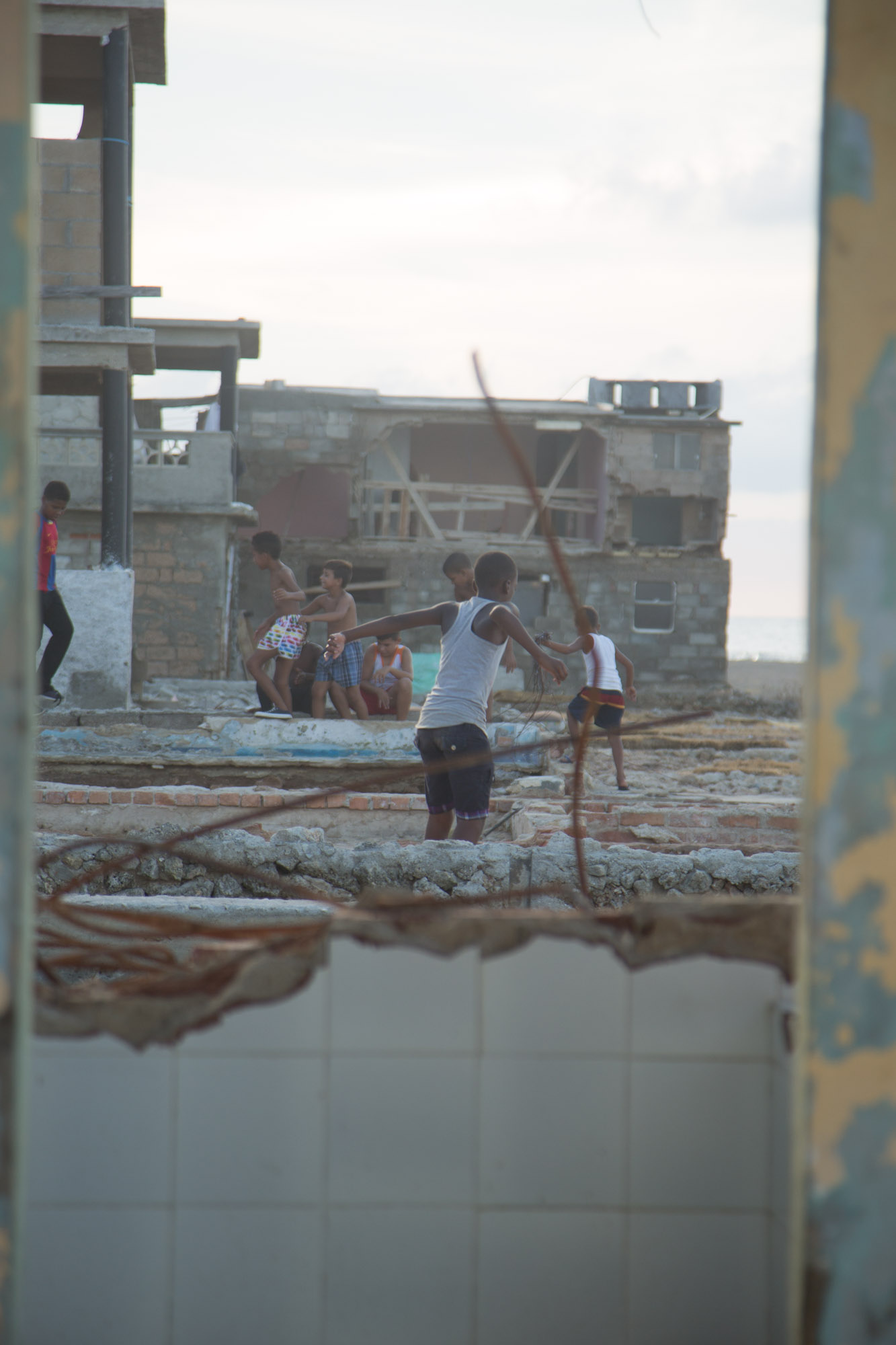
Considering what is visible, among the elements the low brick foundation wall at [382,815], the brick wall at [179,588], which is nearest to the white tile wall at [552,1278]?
the low brick foundation wall at [382,815]

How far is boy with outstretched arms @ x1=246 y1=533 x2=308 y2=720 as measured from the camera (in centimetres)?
925

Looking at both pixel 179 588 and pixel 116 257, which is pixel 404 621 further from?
pixel 179 588

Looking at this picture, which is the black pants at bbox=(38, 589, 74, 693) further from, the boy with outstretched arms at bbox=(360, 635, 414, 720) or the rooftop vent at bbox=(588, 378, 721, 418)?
the rooftop vent at bbox=(588, 378, 721, 418)

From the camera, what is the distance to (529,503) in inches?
995

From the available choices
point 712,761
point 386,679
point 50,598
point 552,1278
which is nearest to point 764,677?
point 712,761

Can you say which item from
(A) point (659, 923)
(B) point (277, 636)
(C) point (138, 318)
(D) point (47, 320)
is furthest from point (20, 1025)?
(C) point (138, 318)

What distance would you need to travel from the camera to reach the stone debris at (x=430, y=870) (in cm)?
513

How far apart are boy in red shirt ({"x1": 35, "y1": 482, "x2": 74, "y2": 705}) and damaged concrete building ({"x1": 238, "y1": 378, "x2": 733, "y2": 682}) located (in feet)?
45.1

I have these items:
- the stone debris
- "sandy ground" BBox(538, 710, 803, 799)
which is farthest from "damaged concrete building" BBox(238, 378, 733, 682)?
the stone debris

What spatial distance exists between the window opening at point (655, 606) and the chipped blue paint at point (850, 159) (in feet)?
81.9

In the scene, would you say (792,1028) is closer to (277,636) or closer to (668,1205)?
(668,1205)

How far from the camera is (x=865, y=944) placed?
4.99 ft

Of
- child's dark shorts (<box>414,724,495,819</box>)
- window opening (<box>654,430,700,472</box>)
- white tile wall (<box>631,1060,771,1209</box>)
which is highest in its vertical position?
window opening (<box>654,430,700,472</box>)

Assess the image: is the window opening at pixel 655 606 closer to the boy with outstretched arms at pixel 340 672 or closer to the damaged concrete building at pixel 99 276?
the damaged concrete building at pixel 99 276
